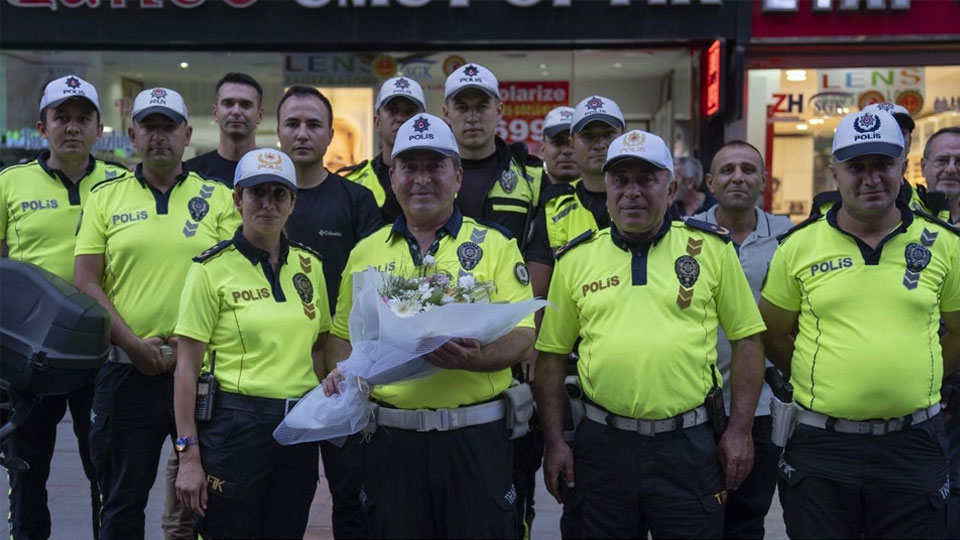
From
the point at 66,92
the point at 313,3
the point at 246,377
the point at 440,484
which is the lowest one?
the point at 440,484

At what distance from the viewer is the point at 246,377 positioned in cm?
379

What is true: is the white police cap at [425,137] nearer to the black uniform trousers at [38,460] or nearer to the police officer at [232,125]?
the police officer at [232,125]

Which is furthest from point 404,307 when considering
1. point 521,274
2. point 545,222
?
point 545,222

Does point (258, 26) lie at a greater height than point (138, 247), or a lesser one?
greater

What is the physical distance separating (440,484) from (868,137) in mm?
2039

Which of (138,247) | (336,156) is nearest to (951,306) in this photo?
(138,247)

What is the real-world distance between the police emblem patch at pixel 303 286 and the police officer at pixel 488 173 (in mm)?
953

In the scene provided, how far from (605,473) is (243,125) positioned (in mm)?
2702

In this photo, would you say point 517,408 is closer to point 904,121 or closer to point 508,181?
point 508,181

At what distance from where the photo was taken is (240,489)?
377cm

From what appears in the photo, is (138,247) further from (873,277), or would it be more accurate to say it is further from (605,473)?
(873,277)

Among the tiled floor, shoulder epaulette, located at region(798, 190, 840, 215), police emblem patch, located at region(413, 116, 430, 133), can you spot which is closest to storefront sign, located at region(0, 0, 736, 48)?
the tiled floor

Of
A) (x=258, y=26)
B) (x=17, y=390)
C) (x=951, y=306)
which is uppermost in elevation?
(x=258, y=26)

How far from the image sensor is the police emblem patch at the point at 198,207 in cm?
450
